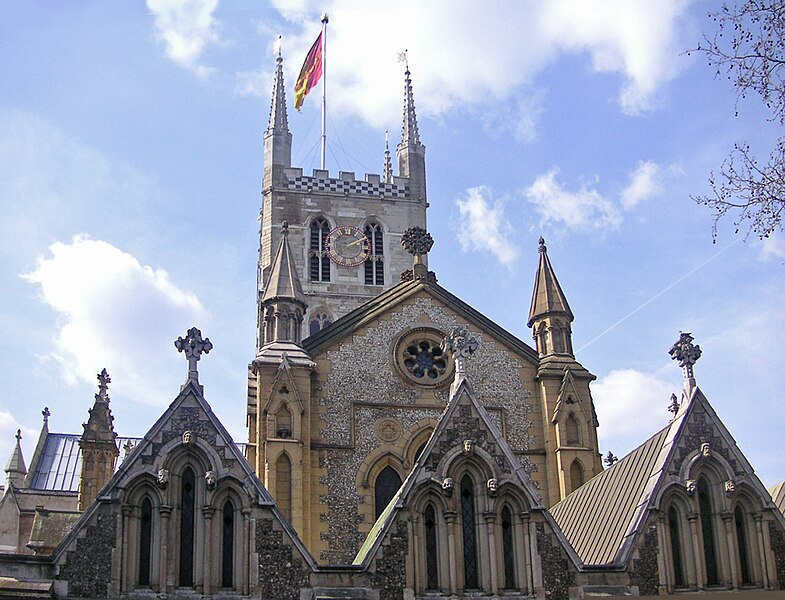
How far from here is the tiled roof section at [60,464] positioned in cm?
5684

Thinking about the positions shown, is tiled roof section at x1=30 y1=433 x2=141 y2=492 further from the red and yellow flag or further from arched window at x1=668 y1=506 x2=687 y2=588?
arched window at x1=668 y1=506 x2=687 y2=588

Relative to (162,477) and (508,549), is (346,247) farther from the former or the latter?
(162,477)

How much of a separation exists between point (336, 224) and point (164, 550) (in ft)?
156

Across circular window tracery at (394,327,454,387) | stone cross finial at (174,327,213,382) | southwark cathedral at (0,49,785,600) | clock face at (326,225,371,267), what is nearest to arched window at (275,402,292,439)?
southwark cathedral at (0,49,785,600)

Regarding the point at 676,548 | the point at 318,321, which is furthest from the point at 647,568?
the point at 318,321

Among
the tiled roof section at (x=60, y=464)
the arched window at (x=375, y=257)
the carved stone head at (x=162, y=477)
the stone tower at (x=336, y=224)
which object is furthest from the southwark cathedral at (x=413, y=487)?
the arched window at (x=375, y=257)

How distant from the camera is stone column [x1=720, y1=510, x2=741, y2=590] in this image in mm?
20984

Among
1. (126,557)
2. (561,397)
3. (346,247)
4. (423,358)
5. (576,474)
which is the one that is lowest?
(126,557)

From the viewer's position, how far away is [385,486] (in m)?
27.7

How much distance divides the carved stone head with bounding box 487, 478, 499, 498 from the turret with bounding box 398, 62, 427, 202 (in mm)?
48630

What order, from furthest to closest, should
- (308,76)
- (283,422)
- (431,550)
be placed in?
(308,76)
(283,422)
(431,550)

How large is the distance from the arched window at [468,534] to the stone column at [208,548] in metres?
4.74

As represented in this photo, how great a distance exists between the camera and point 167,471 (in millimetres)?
20047

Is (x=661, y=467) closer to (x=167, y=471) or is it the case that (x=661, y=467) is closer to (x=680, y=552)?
(x=680, y=552)
